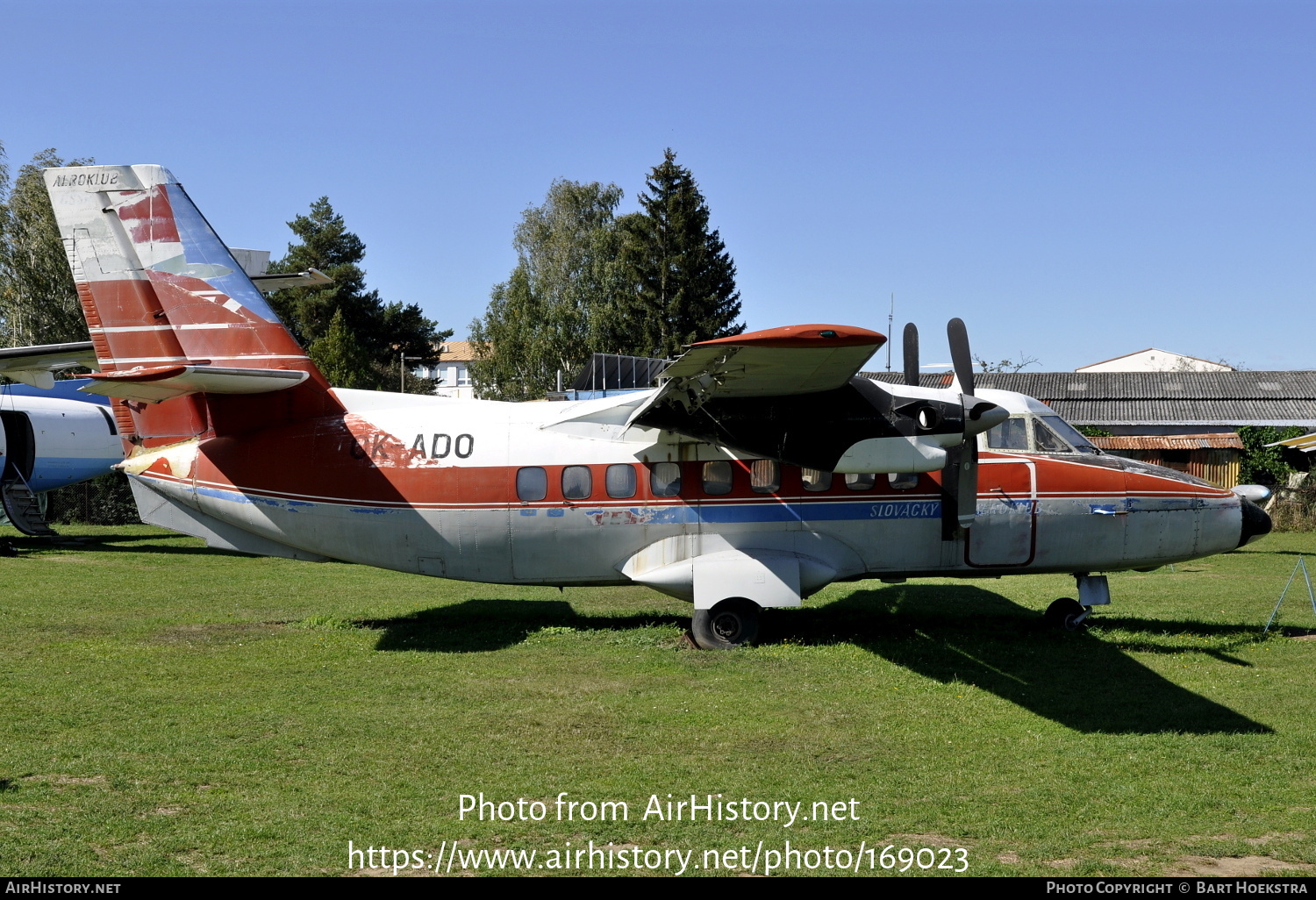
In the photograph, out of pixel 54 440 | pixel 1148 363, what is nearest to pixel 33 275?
pixel 54 440

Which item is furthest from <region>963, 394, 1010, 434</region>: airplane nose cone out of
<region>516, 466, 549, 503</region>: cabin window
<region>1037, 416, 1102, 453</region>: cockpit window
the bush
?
the bush

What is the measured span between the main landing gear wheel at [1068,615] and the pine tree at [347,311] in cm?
5191

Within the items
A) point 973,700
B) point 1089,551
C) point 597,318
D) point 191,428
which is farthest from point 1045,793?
point 597,318

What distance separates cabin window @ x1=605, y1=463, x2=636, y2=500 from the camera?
46.3 feet

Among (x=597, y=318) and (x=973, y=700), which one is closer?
(x=973, y=700)

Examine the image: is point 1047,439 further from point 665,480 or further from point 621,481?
point 621,481

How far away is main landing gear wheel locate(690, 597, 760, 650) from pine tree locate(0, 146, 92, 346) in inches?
1901

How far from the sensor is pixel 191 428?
1491 cm

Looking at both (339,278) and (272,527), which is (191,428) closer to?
(272,527)

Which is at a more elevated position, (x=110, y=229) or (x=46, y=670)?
(x=110, y=229)

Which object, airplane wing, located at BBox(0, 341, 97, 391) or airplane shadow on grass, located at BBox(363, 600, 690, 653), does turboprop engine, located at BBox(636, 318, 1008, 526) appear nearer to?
airplane shadow on grass, located at BBox(363, 600, 690, 653)

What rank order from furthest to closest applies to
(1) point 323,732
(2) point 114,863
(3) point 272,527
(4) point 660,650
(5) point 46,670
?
1. (3) point 272,527
2. (4) point 660,650
3. (5) point 46,670
4. (1) point 323,732
5. (2) point 114,863

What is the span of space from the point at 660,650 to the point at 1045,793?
644 cm

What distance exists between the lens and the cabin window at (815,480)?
13992 mm
